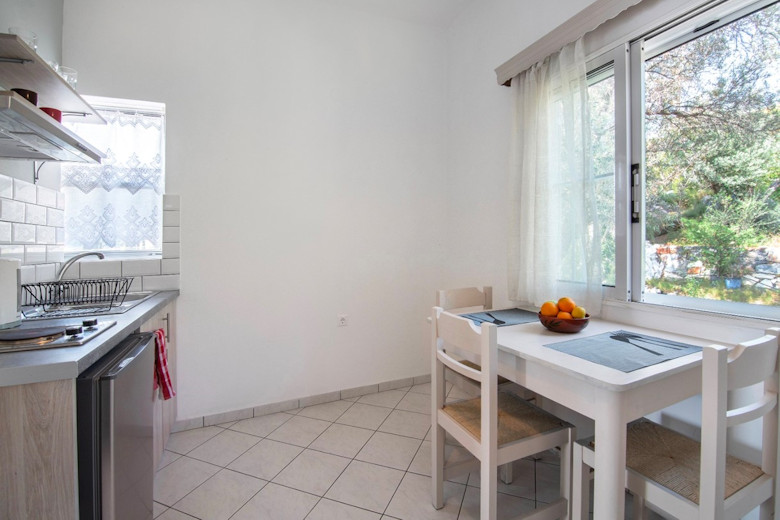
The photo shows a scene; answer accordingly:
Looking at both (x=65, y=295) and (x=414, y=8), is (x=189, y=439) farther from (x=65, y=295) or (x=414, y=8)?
(x=414, y=8)

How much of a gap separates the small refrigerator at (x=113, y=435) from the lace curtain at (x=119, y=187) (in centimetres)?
128

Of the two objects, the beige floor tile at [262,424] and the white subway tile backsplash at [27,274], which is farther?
the beige floor tile at [262,424]

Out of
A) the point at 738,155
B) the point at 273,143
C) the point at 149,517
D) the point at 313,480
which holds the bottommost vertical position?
the point at 313,480

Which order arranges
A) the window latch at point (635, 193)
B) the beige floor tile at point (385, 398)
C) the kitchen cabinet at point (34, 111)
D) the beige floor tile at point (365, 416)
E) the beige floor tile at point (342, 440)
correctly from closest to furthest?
1. the kitchen cabinet at point (34, 111)
2. the window latch at point (635, 193)
3. the beige floor tile at point (342, 440)
4. the beige floor tile at point (365, 416)
5. the beige floor tile at point (385, 398)

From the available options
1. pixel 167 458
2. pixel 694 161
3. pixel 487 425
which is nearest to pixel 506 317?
pixel 487 425

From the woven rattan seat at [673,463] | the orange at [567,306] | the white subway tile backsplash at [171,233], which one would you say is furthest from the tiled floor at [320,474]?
the white subway tile backsplash at [171,233]

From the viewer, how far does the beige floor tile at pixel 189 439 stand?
195cm

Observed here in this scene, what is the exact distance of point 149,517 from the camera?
1.27 metres

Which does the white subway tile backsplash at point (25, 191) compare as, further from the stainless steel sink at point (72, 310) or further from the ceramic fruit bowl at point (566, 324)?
the ceramic fruit bowl at point (566, 324)

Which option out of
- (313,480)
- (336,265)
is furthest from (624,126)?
(313,480)

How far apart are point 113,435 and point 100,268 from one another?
Result: 1434 mm

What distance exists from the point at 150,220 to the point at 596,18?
8.99 ft

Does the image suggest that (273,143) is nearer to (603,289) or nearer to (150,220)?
(150,220)

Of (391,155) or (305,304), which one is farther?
(391,155)
